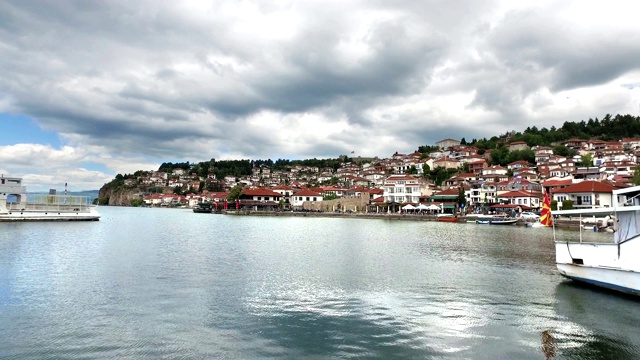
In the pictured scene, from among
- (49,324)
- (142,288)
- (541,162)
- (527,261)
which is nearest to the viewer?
(49,324)

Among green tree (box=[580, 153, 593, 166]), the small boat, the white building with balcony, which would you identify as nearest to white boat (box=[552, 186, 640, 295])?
the small boat

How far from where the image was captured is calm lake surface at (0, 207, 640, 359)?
29.5 feet

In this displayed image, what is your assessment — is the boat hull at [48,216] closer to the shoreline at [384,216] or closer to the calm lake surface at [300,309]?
the calm lake surface at [300,309]

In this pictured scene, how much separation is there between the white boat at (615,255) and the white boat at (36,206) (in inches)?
2121

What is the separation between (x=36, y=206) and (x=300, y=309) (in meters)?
53.1

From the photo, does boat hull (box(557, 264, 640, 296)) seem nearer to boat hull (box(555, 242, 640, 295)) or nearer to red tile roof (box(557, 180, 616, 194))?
boat hull (box(555, 242, 640, 295))

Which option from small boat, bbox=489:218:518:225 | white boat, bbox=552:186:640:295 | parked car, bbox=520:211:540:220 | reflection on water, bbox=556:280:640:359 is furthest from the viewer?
parked car, bbox=520:211:540:220

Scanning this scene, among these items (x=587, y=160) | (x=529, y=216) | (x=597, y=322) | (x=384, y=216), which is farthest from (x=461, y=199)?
(x=597, y=322)

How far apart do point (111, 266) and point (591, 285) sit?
2021 cm

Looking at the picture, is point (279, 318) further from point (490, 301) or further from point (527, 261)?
point (527, 261)

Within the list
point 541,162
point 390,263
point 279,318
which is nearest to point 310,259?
point 390,263

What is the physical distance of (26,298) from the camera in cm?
1266

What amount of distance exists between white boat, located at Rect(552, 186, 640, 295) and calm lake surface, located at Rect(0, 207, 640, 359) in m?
0.59

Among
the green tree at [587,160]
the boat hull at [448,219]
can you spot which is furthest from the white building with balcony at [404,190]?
the green tree at [587,160]
